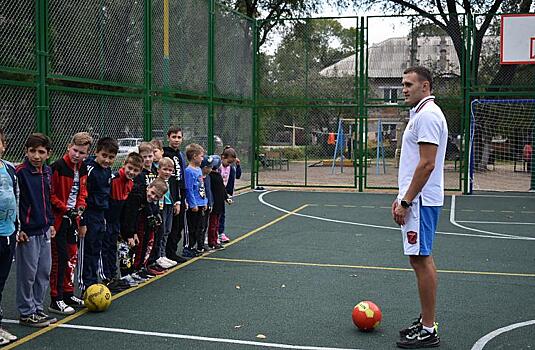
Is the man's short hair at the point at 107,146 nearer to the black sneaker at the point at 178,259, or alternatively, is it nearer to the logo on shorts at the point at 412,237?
the black sneaker at the point at 178,259

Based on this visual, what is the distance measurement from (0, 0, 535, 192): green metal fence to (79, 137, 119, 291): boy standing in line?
2012 millimetres

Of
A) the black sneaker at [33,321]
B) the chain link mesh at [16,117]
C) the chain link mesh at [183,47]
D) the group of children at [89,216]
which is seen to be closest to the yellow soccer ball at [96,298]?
the group of children at [89,216]

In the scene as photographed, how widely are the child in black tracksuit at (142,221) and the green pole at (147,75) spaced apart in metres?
4.39

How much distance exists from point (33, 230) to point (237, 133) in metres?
12.7

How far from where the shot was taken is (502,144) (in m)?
22.1

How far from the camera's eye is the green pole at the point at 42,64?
8789 mm

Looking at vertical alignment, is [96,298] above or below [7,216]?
below

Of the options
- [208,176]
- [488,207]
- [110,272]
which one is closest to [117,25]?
[208,176]

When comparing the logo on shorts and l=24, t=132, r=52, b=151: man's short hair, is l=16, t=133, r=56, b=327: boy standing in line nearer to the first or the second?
l=24, t=132, r=52, b=151: man's short hair

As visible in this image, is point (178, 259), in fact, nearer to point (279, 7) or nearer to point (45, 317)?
point (45, 317)

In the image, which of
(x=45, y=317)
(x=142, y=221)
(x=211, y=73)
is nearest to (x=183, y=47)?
(x=211, y=73)

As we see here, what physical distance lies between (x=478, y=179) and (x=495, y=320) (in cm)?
1568

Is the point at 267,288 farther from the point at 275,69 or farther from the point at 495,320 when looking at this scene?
the point at 275,69

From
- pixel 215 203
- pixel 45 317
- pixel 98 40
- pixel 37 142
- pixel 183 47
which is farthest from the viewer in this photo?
pixel 183 47
